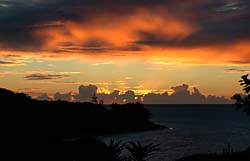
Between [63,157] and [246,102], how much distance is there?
1188 inches

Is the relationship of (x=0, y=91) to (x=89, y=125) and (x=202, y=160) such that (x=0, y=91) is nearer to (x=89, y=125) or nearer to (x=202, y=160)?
(x=89, y=125)

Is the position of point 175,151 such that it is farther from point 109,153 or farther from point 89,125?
point 109,153

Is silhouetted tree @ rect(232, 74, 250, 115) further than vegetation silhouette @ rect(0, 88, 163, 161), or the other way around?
vegetation silhouette @ rect(0, 88, 163, 161)

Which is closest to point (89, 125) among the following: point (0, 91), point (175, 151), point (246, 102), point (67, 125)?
point (67, 125)

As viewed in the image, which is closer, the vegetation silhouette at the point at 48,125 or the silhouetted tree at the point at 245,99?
the silhouetted tree at the point at 245,99

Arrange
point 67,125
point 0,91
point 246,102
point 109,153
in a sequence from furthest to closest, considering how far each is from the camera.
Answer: point 67,125, point 0,91, point 109,153, point 246,102

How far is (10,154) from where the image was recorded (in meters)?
42.0

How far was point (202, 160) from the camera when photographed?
3681 cm

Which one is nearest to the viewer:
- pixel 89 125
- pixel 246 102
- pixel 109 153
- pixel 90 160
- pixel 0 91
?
pixel 246 102

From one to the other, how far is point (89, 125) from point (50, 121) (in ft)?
95.6

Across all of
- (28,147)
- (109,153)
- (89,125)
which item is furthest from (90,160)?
(89,125)

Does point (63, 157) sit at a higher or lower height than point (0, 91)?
lower

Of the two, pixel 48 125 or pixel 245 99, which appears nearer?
pixel 245 99

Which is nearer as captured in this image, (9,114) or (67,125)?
(9,114)
